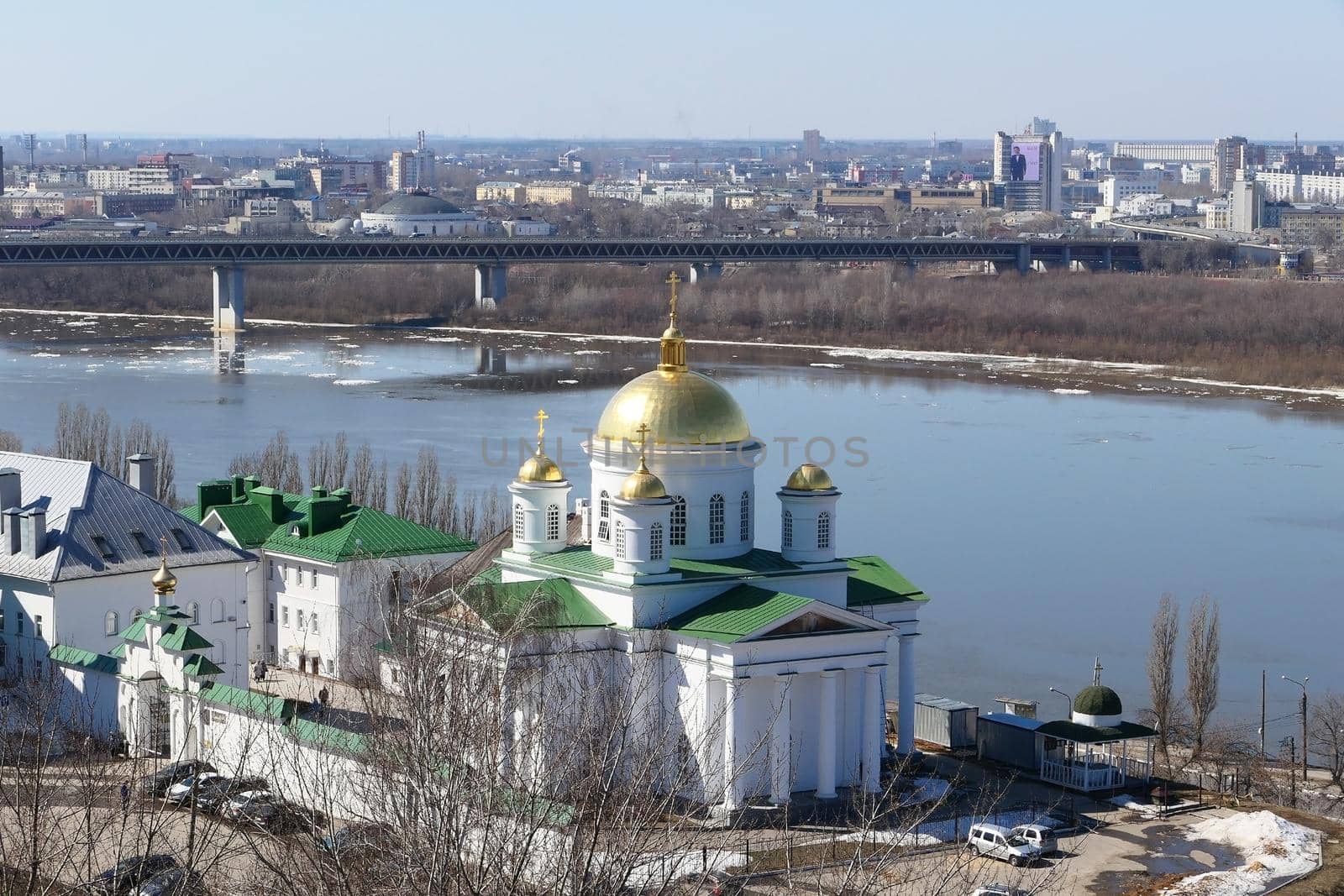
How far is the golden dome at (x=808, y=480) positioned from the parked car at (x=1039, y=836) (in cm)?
327

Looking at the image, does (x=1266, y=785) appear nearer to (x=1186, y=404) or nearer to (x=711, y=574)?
(x=711, y=574)

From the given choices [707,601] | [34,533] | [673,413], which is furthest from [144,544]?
[707,601]

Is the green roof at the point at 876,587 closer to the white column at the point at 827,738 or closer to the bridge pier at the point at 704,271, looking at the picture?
the white column at the point at 827,738

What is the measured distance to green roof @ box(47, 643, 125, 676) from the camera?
54.0ft

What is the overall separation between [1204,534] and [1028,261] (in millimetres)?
43088

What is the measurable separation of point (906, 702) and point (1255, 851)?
9.86 ft

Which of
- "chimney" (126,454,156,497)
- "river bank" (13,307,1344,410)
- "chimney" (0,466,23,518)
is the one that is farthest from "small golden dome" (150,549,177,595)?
"river bank" (13,307,1344,410)

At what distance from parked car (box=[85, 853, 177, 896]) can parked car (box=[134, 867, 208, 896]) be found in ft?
0.16

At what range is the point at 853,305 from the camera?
188 feet

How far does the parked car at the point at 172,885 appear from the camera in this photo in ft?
30.5

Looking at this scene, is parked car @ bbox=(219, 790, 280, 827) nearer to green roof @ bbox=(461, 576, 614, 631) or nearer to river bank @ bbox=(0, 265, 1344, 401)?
green roof @ bbox=(461, 576, 614, 631)

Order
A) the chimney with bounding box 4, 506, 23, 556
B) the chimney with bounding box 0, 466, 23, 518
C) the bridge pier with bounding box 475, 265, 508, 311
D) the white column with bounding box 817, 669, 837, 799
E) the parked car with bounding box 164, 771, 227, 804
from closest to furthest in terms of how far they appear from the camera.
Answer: the parked car with bounding box 164, 771, 227, 804, the white column with bounding box 817, 669, 837, 799, the chimney with bounding box 4, 506, 23, 556, the chimney with bounding box 0, 466, 23, 518, the bridge pier with bounding box 475, 265, 508, 311

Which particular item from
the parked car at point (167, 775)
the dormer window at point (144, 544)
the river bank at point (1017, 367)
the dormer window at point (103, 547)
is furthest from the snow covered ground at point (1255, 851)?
the river bank at point (1017, 367)

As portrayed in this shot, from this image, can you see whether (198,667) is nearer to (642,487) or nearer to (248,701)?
(248,701)
